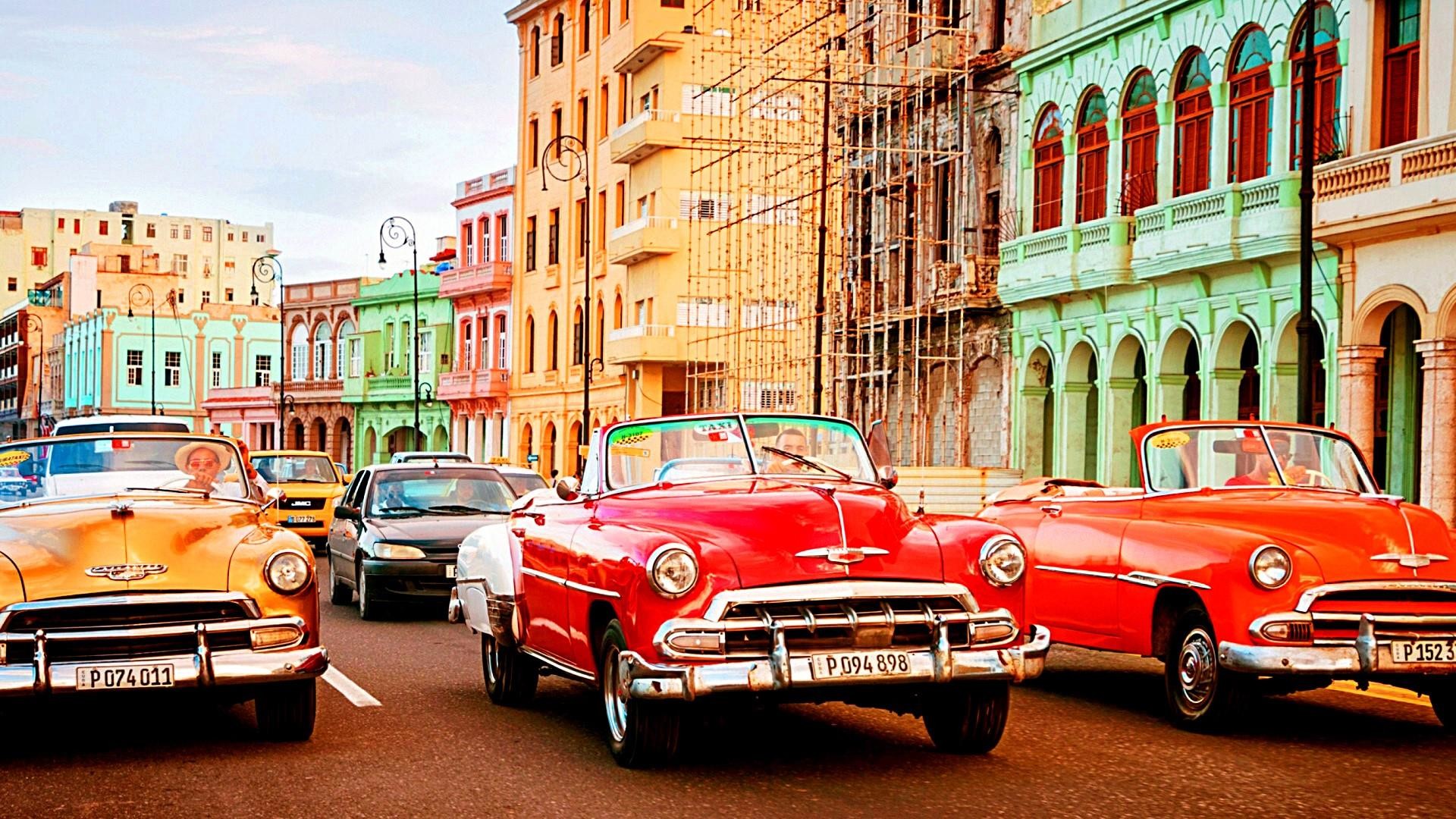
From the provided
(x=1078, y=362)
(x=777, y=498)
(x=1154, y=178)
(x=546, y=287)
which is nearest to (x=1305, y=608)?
(x=777, y=498)

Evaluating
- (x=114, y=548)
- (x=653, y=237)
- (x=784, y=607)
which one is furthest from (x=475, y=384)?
(x=784, y=607)

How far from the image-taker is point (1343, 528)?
10117mm

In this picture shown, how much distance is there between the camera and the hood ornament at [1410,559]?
9.84 m

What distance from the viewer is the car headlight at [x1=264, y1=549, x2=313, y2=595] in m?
9.38

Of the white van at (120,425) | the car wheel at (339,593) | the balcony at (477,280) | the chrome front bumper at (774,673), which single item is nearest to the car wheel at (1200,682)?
the chrome front bumper at (774,673)

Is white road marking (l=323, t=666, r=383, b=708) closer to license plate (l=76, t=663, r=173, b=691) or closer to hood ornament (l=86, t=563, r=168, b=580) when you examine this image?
hood ornament (l=86, t=563, r=168, b=580)

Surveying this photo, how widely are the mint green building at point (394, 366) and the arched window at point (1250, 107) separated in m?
49.9

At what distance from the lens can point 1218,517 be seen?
35.3 ft

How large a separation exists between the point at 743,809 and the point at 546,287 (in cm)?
6039

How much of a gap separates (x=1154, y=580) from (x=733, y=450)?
7.79 ft

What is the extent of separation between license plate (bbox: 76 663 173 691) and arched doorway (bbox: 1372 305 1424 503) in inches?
848

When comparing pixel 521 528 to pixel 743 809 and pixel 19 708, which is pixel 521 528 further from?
pixel 743 809

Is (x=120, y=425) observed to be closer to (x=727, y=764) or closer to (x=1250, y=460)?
(x=1250, y=460)

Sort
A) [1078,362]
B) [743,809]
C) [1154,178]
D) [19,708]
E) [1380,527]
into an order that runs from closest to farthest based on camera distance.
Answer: [743,809]
[1380,527]
[19,708]
[1154,178]
[1078,362]
